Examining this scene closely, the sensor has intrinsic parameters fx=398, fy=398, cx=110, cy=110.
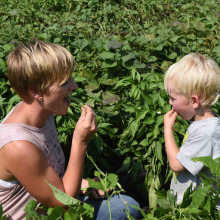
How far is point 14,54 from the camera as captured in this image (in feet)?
5.91

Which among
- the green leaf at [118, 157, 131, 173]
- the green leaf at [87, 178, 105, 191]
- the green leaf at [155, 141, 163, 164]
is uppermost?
the green leaf at [87, 178, 105, 191]

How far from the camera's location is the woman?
5.60 feet

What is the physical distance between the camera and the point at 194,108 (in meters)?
2.06

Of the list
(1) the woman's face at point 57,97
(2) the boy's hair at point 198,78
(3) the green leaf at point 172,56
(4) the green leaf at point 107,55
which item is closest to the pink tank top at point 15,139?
(1) the woman's face at point 57,97

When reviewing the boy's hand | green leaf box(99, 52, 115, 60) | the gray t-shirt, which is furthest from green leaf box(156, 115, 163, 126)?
green leaf box(99, 52, 115, 60)

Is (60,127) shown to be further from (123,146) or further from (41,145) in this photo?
(41,145)

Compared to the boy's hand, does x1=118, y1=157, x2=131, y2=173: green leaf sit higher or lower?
lower

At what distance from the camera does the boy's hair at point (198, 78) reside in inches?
78.4

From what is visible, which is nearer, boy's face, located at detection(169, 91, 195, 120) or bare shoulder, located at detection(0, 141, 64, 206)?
bare shoulder, located at detection(0, 141, 64, 206)

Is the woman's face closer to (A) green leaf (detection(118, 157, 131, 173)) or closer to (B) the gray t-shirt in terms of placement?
(B) the gray t-shirt

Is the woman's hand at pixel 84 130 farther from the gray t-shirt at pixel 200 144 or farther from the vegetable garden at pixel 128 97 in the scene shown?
the gray t-shirt at pixel 200 144

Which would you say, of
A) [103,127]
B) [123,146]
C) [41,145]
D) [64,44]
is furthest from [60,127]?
[64,44]

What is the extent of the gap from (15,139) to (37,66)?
1.09 ft

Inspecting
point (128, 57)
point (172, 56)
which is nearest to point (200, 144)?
point (128, 57)
